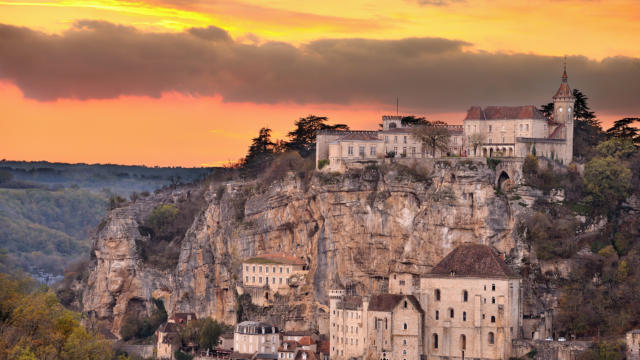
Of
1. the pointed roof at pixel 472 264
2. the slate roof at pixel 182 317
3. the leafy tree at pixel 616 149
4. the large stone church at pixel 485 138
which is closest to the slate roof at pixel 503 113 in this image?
the large stone church at pixel 485 138

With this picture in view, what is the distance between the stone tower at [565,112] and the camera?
92000 millimetres

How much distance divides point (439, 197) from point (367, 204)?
18.0 feet

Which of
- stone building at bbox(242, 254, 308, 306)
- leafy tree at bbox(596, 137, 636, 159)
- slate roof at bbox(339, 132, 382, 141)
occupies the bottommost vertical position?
stone building at bbox(242, 254, 308, 306)

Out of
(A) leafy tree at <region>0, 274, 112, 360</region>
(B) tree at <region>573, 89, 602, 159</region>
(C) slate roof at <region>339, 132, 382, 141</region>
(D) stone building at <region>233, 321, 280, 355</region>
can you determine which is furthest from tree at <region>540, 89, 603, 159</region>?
(A) leafy tree at <region>0, 274, 112, 360</region>

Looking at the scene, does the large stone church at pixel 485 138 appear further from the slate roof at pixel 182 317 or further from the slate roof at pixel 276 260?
the slate roof at pixel 182 317

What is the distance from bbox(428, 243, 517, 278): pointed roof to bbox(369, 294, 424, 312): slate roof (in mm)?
2057

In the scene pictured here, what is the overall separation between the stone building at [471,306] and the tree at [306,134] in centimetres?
2945

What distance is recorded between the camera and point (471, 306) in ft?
268

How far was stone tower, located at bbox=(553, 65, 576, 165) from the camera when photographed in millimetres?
92000

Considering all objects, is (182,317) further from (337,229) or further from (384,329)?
(384,329)

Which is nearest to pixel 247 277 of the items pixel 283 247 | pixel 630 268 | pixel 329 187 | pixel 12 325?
pixel 283 247

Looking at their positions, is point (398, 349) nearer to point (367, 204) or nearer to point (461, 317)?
point (461, 317)

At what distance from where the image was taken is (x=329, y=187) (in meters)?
93.5

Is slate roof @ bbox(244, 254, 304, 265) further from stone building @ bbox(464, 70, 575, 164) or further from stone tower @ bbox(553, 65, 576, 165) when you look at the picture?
stone tower @ bbox(553, 65, 576, 165)
